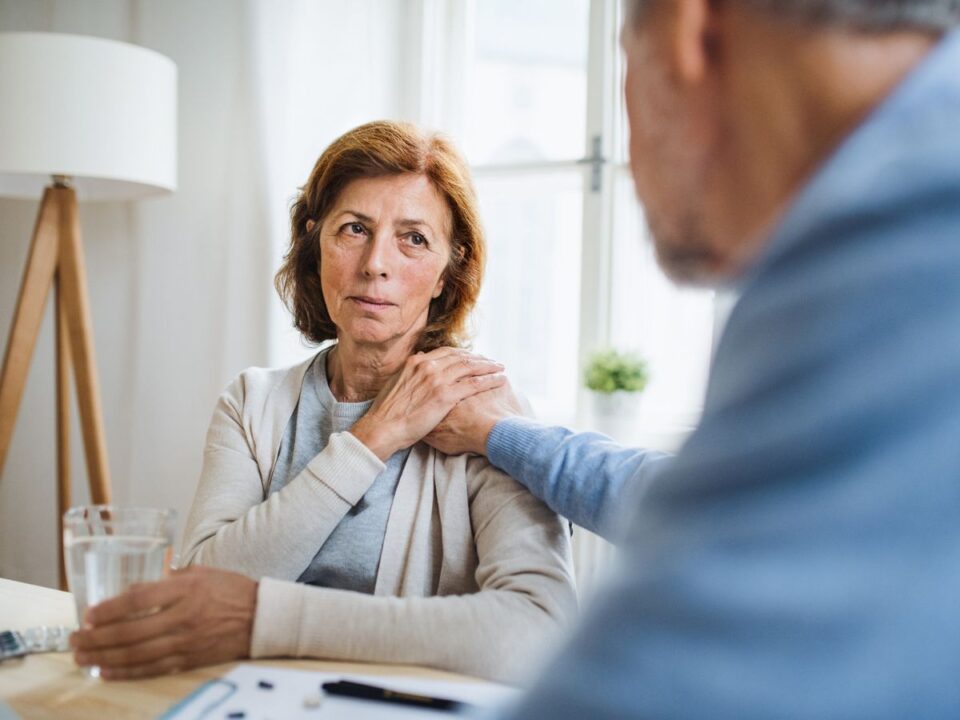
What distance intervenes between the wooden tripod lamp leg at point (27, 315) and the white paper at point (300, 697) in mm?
1999

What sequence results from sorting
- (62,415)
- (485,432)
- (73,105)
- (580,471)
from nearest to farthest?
(580,471), (485,432), (73,105), (62,415)

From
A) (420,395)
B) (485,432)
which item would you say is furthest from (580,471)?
(420,395)

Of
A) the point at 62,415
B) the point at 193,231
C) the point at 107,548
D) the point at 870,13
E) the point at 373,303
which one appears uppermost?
the point at 193,231

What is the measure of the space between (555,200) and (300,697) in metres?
2.25

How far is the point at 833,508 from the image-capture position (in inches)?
9.8

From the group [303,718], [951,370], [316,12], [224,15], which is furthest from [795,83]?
[224,15]

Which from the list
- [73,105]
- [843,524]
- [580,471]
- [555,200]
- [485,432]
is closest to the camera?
[843,524]

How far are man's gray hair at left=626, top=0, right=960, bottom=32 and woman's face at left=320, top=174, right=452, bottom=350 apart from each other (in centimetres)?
110

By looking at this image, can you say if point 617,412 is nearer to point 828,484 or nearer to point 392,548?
point 392,548

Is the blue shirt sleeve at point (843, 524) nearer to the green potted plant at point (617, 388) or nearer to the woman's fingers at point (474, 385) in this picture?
the woman's fingers at point (474, 385)

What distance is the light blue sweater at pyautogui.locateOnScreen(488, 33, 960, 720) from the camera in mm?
249

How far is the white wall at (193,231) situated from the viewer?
→ 9.01ft

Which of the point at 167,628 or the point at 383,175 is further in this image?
the point at 383,175

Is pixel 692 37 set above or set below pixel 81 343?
above
